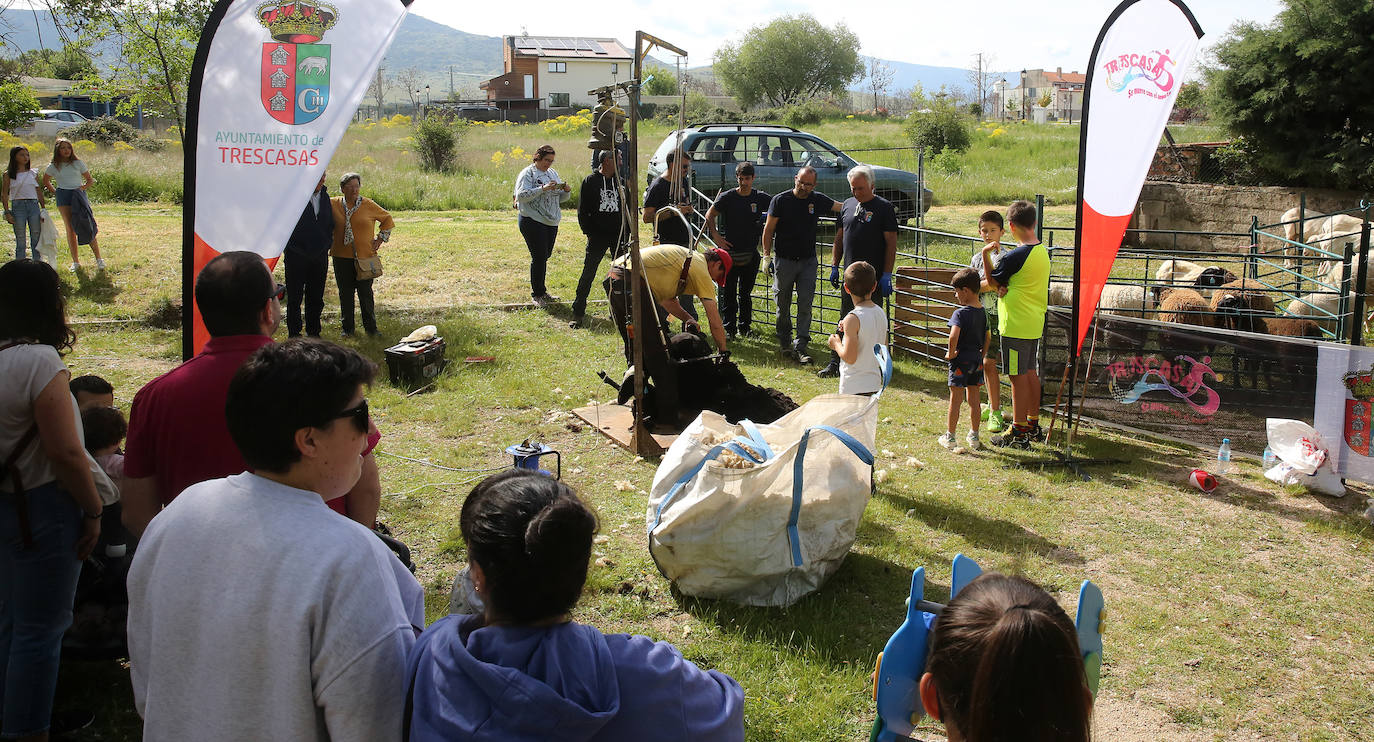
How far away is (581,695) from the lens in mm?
1618

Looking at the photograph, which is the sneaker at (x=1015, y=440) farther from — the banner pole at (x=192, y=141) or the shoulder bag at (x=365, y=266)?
the shoulder bag at (x=365, y=266)

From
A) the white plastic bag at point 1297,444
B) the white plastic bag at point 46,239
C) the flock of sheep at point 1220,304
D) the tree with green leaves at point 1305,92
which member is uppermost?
the tree with green leaves at point 1305,92

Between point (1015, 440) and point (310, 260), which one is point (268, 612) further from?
point (310, 260)

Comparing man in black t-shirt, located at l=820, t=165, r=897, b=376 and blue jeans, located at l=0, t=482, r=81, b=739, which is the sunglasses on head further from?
man in black t-shirt, located at l=820, t=165, r=897, b=376

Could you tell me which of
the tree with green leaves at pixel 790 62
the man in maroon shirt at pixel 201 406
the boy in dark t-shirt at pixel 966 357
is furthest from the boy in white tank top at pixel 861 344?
the tree with green leaves at pixel 790 62

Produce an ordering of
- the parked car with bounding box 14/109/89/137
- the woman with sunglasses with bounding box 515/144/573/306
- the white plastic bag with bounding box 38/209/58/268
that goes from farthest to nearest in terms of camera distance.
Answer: the parked car with bounding box 14/109/89/137 → the white plastic bag with bounding box 38/209/58/268 → the woman with sunglasses with bounding box 515/144/573/306

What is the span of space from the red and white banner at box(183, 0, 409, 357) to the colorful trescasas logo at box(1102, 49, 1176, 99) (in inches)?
175

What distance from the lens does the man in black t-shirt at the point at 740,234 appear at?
9.55 m

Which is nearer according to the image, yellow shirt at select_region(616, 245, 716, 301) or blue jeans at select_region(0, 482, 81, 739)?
blue jeans at select_region(0, 482, 81, 739)

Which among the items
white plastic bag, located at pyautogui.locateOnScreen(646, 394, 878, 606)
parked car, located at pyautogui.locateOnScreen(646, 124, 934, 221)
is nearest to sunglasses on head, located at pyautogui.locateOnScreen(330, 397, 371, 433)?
white plastic bag, located at pyautogui.locateOnScreen(646, 394, 878, 606)

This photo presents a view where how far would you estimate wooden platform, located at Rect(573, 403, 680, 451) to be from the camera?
657 centimetres

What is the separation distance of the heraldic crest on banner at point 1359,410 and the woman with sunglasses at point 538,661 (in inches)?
218

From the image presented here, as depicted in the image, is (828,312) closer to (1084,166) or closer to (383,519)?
(1084,166)

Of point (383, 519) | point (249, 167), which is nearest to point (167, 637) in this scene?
point (249, 167)
